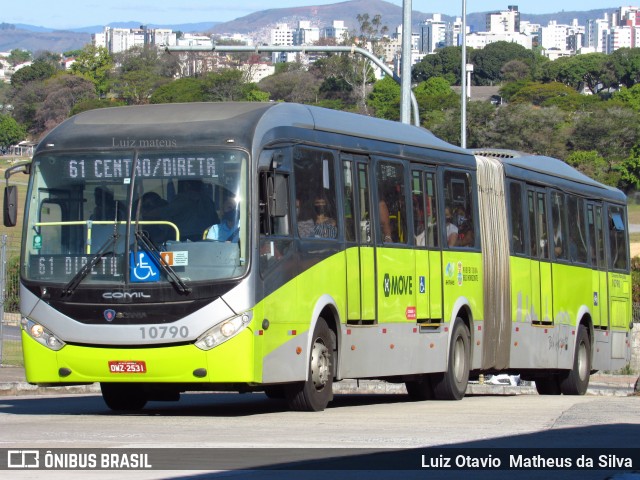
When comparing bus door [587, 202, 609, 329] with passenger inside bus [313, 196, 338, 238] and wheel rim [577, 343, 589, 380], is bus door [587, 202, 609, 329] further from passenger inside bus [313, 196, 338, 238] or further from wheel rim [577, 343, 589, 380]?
passenger inside bus [313, 196, 338, 238]

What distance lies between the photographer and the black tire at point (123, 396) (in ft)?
51.2

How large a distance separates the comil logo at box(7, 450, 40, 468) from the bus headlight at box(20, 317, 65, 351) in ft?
12.0

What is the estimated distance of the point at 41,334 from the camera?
560 inches

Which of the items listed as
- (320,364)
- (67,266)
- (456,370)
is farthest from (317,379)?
(456,370)

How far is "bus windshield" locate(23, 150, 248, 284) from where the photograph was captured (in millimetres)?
13766

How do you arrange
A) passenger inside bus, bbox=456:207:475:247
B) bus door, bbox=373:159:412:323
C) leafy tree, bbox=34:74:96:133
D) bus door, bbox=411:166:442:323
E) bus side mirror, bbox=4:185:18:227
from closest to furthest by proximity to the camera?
bus side mirror, bbox=4:185:18:227 → bus door, bbox=373:159:412:323 → bus door, bbox=411:166:442:323 → passenger inside bus, bbox=456:207:475:247 → leafy tree, bbox=34:74:96:133

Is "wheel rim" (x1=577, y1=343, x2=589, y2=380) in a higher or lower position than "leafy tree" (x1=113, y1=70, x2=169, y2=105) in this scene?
lower

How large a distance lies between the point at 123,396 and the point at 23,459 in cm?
586

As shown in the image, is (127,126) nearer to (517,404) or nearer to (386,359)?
(386,359)

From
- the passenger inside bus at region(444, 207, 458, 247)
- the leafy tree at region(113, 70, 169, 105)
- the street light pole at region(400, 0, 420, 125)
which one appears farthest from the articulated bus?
the leafy tree at region(113, 70, 169, 105)

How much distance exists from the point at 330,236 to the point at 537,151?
113 meters

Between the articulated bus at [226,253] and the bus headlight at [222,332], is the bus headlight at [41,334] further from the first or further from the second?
the bus headlight at [222,332]

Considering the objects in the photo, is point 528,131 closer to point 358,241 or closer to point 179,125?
point 358,241

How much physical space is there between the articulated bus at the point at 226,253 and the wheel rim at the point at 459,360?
0.82 m
